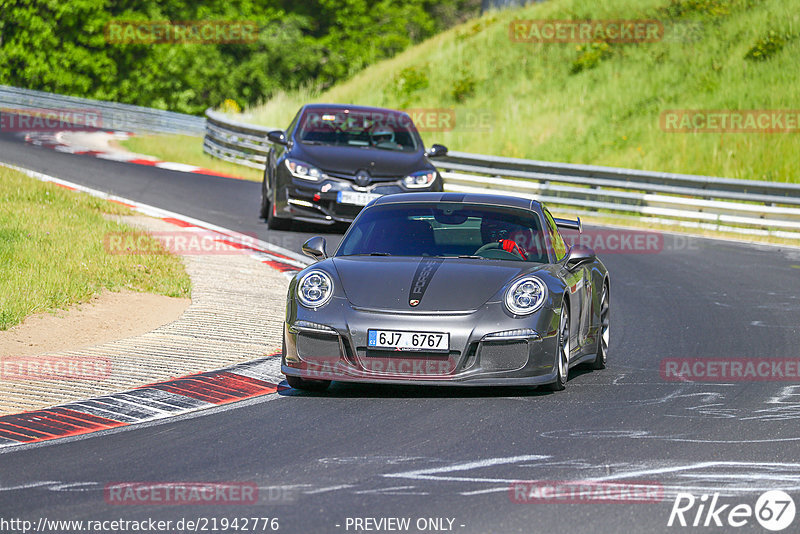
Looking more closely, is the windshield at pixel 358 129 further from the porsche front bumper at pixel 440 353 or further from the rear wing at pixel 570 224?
the porsche front bumper at pixel 440 353

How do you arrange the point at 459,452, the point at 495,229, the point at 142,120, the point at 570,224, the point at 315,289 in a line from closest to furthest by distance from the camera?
the point at 459,452 → the point at 315,289 → the point at 495,229 → the point at 570,224 → the point at 142,120

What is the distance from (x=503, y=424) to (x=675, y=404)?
1424 mm

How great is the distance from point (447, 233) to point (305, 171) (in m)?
7.92

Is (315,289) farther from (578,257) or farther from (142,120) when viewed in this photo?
(142,120)

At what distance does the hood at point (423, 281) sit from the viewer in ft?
27.9

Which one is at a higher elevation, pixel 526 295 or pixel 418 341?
pixel 526 295

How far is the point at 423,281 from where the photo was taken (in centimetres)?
872

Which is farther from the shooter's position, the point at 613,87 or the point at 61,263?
the point at 613,87

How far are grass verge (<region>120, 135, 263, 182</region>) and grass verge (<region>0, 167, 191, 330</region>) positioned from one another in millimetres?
10045

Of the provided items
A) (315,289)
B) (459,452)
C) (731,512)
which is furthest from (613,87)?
(731,512)

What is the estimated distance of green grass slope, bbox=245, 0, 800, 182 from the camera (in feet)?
102

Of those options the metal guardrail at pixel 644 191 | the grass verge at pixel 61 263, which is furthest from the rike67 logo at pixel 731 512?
the metal guardrail at pixel 644 191

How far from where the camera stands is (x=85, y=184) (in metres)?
22.5

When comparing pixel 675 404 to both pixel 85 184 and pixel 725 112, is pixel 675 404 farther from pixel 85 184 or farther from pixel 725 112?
pixel 725 112
